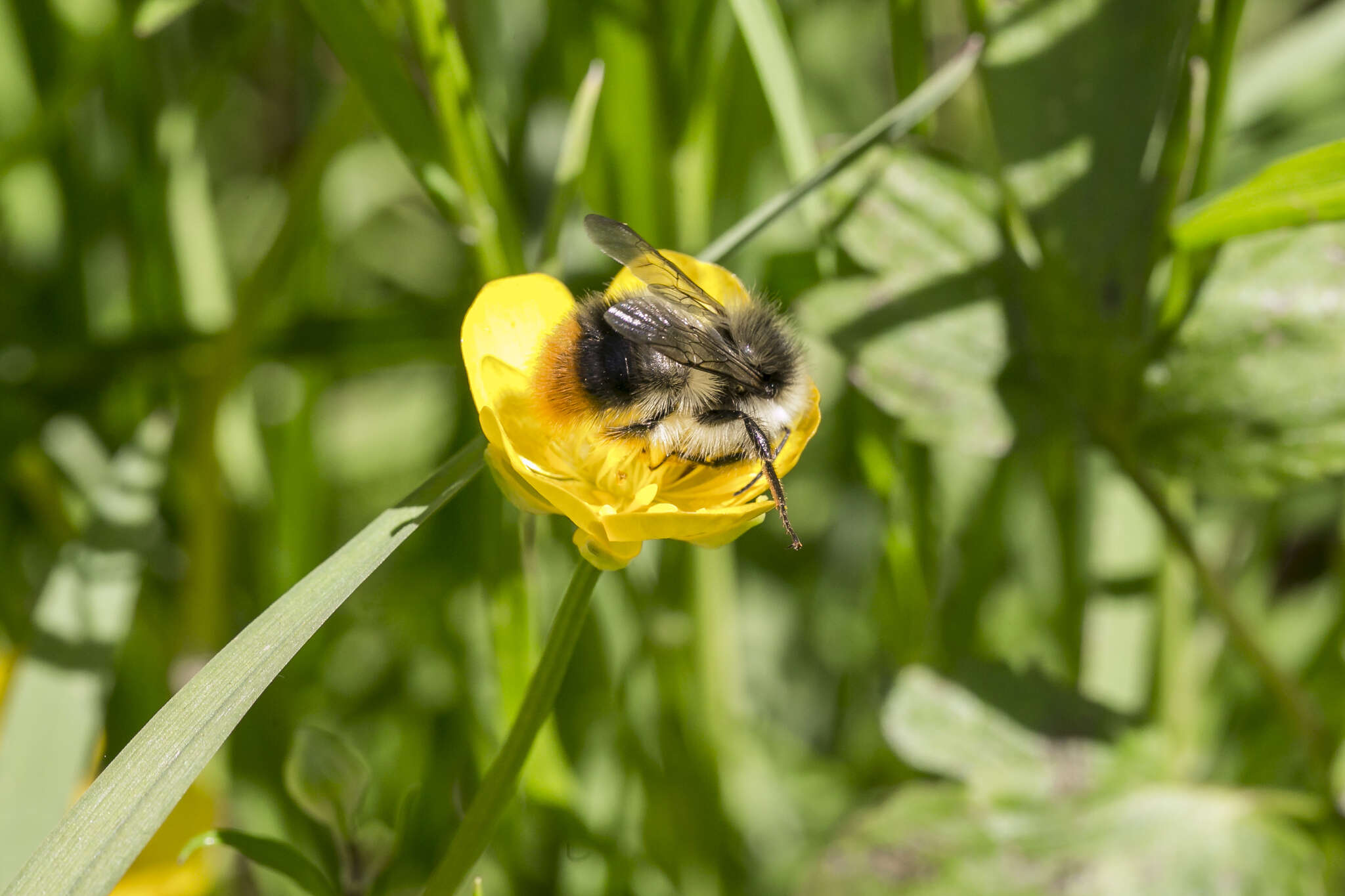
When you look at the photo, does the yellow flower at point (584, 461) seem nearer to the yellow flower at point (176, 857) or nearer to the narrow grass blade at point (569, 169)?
the narrow grass blade at point (569, 169)

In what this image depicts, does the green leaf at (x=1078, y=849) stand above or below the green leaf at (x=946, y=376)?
below

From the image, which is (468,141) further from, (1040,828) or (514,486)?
(1040,828)

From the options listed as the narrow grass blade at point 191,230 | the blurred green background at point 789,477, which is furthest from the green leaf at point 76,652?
the narrow grass blade at point 191,230

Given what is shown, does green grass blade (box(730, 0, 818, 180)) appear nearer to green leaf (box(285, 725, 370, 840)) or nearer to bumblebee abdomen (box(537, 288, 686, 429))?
bumblebee abdomen (box(537, 288, 686, 429))

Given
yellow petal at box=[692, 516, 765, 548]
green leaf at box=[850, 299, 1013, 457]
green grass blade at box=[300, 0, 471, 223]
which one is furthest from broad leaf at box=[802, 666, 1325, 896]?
green grass blade at box=[300, 0, 471, 223]

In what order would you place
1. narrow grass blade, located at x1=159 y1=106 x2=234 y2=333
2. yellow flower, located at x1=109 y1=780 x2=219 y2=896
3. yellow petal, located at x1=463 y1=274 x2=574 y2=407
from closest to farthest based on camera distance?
yellow petal, located at x1=463 y1=274 x2=574 y2=407
yellow flower, located at x1=109 y1=780 x2=219 y2=896
narrow grass blade, located at x1=159 y1=106 x2=234 y2=333

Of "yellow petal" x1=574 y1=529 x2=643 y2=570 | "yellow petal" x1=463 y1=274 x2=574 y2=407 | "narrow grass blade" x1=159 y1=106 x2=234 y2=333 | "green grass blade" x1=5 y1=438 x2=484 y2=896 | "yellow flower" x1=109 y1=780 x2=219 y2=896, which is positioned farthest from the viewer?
"narrow grass blade" x1=159 y1=106 x2=234 y2=333

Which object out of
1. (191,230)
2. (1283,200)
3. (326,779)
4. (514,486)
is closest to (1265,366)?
(1283,200)

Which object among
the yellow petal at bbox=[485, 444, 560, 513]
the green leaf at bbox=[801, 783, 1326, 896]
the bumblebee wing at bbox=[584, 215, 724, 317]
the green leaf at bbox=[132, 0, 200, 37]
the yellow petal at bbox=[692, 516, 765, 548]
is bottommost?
the green leaf at bbox=[801, 783, 1326, 896]
